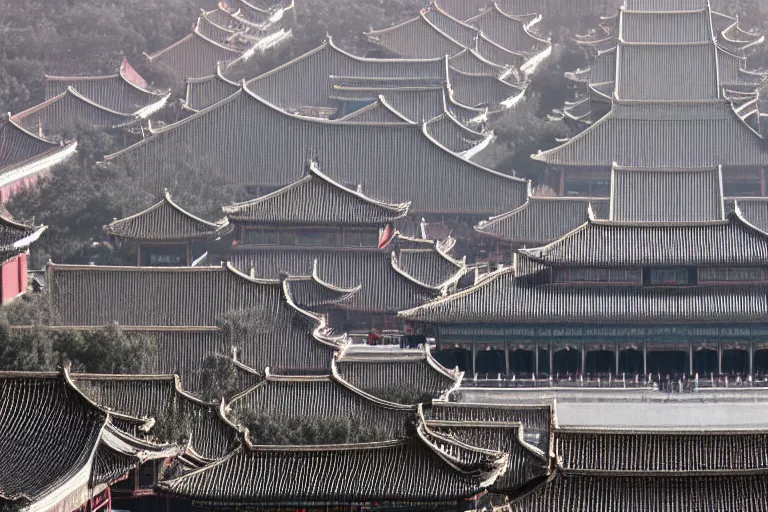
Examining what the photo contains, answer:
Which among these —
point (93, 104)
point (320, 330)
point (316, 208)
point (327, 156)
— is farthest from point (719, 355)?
point (93, 104)

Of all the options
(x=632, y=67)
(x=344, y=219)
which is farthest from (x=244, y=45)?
(x=344, y=219)

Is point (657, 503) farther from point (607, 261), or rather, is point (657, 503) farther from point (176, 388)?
point (607, 261)

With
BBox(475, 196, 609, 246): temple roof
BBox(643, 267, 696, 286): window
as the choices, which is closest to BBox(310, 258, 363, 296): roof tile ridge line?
BBox(643, 267, 696, 286): window

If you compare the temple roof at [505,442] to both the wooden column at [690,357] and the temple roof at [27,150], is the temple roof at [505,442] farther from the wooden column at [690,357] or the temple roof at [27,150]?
the temple roof at [27,150]

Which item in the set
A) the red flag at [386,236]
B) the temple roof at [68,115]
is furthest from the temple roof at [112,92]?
the red flag at [386,236]

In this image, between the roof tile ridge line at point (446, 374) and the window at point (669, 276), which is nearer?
the roof tile ridge line at point (446, 374)

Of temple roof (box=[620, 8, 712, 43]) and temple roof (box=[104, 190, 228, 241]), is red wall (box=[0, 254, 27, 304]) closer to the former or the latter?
temple roof (box=[104, 190, 228, 241])
